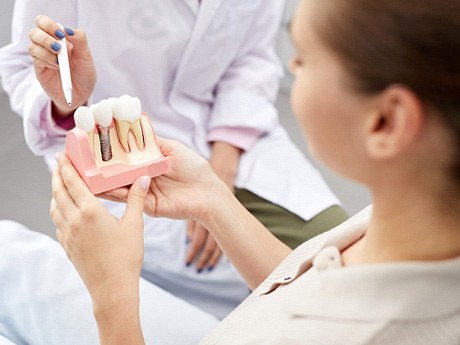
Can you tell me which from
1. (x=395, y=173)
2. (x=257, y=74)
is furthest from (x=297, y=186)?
(x=395, y=173)

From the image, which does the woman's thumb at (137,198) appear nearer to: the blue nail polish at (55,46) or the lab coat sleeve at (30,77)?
the blue nail polish at (55,46)

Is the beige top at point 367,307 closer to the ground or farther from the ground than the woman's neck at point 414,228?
closer to the ground

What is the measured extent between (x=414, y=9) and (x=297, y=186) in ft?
2.45

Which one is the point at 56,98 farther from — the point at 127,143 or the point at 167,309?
the point at 167,309

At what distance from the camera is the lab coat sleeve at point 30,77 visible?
0.98 m

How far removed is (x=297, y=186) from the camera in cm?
112

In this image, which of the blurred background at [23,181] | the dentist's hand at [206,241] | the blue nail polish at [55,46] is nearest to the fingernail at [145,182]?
the blue nail polish at [55,46]

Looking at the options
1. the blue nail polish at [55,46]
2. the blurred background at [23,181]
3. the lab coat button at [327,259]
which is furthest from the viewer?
the blurred background at [23,181]

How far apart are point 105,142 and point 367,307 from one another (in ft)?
1.25

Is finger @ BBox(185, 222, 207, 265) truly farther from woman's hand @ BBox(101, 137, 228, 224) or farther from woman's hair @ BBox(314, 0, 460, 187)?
woman's hair @ BBox(314, 0, 460, 187)

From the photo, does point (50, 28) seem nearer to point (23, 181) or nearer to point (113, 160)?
point (113, 160)

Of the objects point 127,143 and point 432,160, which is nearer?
point 432,160

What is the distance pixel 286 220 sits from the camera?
42.9 inches

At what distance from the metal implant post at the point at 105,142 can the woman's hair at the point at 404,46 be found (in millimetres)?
384
